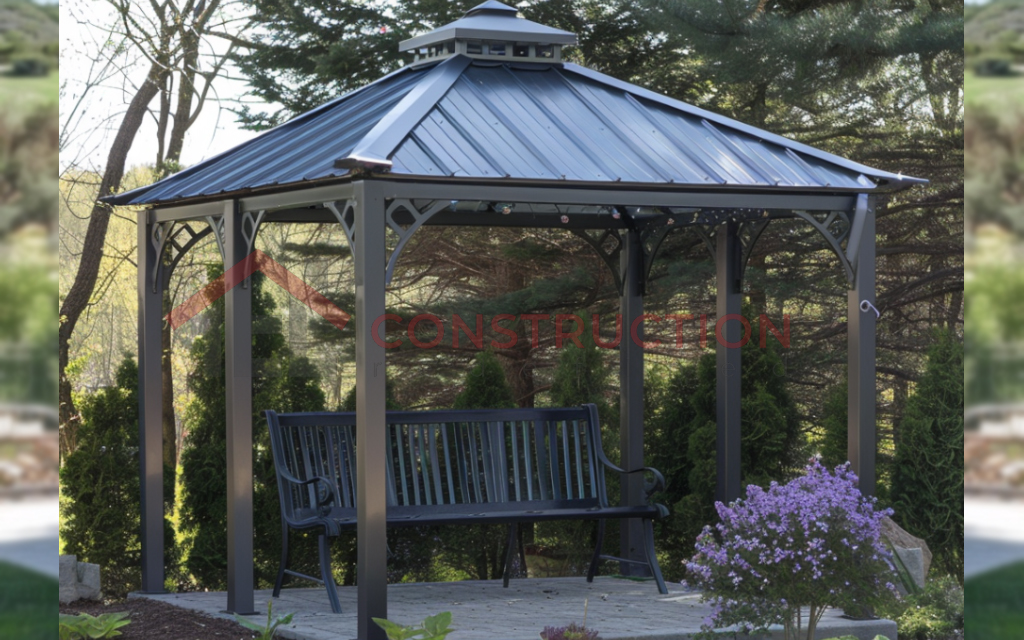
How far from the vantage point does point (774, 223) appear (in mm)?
10680

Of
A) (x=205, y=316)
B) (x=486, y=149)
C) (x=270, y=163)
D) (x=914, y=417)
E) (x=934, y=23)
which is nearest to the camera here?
(x=486, y=149)

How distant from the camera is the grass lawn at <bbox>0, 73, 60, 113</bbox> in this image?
92 centimetres

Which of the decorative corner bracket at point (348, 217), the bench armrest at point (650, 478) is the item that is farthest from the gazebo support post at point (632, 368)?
the decorative corner bracket at point (348, 217)

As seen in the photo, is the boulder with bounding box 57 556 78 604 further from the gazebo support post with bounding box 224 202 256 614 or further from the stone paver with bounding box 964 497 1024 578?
the stone paver with bounding box 964 497 1024 578

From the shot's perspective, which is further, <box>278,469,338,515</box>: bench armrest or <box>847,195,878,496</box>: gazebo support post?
<box>278,469,338,515</box>: bench armrest

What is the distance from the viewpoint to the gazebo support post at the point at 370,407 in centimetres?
486

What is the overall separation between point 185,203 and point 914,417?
5270 millimetres

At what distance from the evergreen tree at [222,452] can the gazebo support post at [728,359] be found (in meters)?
3.00

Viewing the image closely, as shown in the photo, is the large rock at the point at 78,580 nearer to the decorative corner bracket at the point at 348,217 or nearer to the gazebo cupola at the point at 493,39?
the decorative corner bracket at the point at 348,217

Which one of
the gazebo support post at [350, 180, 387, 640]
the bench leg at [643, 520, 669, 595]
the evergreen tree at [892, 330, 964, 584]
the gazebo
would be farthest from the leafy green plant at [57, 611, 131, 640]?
the evergreen tree at [892, 330, 964, 584]

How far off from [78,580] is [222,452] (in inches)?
54.4

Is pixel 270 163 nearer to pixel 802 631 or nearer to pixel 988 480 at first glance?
pixel 802 631

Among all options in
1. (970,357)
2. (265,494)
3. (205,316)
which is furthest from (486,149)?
(205,316)

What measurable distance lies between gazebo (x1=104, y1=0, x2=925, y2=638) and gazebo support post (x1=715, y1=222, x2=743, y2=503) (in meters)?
0.01
